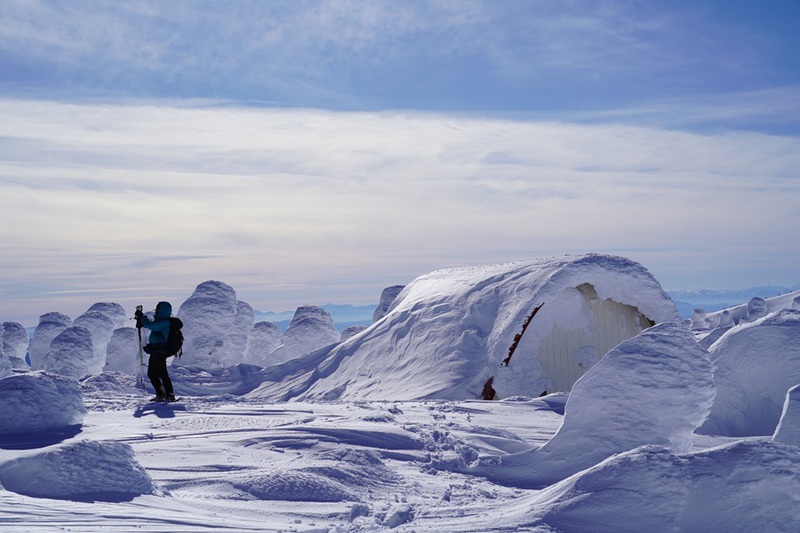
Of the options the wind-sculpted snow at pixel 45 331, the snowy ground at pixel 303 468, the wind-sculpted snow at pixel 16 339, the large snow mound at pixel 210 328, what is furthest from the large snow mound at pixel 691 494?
the wind-sculpted snow at pixel 16 339

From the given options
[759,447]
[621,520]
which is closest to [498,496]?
[621,520]

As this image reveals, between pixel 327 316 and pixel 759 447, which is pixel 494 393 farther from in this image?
pixel 327 316

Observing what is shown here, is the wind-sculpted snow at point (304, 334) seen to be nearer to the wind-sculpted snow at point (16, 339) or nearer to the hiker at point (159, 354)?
the wind-sculpted snow at point (16, 339)

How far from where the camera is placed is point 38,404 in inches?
320

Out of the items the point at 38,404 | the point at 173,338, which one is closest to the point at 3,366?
the point at 173,338

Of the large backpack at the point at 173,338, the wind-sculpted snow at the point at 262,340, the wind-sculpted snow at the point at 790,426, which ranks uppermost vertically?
the large backpack at the point at 173,338

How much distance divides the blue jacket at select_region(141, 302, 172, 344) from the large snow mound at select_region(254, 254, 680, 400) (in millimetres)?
4625

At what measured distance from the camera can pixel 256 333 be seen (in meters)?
40.1

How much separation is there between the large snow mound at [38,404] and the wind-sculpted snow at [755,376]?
24.6 ft

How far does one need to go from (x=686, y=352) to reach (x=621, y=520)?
9.03 feet

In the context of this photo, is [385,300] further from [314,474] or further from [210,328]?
[314,474]

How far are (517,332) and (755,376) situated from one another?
5.54 meters

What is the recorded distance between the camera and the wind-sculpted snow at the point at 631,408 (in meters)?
6.64

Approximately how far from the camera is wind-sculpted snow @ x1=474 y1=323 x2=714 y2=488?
6.64 meters
